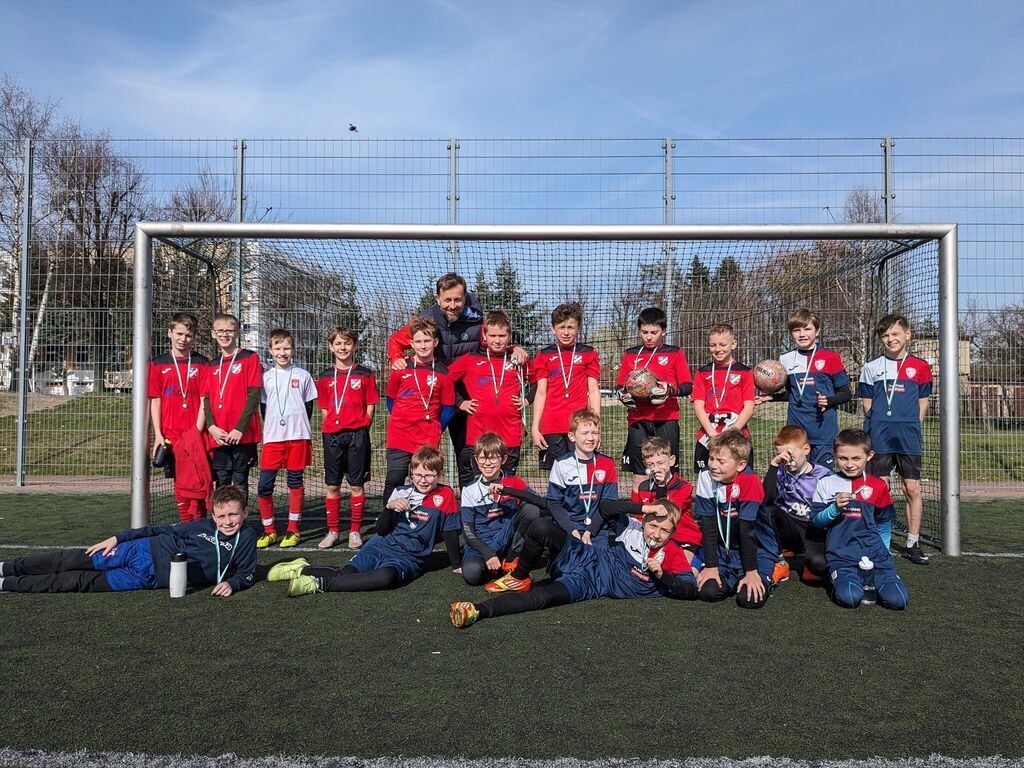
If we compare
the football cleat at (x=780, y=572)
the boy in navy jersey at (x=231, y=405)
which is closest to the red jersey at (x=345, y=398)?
the boy in navy jersey at (x=231, y=405)

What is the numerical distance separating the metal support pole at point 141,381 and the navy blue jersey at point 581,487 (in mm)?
3154

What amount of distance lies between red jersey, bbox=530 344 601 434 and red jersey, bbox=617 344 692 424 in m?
0.30

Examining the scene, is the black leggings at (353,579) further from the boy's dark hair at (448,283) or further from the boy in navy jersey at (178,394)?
the boy's dark hair at (448,283)

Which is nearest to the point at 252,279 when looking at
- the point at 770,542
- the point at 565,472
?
the point at 565,472

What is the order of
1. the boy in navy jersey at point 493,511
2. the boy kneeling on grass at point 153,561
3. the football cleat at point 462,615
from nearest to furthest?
the football cleat at point 462,615, the boy kneeling on grass at point 153,561, the boy in navy jersey at point 493,511

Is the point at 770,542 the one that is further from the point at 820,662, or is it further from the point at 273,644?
the point at 273,644

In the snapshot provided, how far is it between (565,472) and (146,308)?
353 centimetres

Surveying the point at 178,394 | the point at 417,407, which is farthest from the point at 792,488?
the point at 178,394

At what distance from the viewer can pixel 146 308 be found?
5652 mm

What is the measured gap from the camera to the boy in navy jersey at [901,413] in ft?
17.5

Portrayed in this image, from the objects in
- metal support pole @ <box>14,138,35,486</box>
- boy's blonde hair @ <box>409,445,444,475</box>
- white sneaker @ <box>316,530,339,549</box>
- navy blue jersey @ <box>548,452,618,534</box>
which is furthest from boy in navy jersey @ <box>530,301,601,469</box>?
metal support pole @ <box>14,138,35,486</box>

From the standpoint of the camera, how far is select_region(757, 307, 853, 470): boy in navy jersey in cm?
539

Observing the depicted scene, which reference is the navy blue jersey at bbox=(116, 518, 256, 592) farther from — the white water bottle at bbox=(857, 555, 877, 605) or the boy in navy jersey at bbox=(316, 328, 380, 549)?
the white water bottle at bbox=(857, 555, 877, 605)

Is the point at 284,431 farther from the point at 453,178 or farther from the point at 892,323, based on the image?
the point at 892,323
